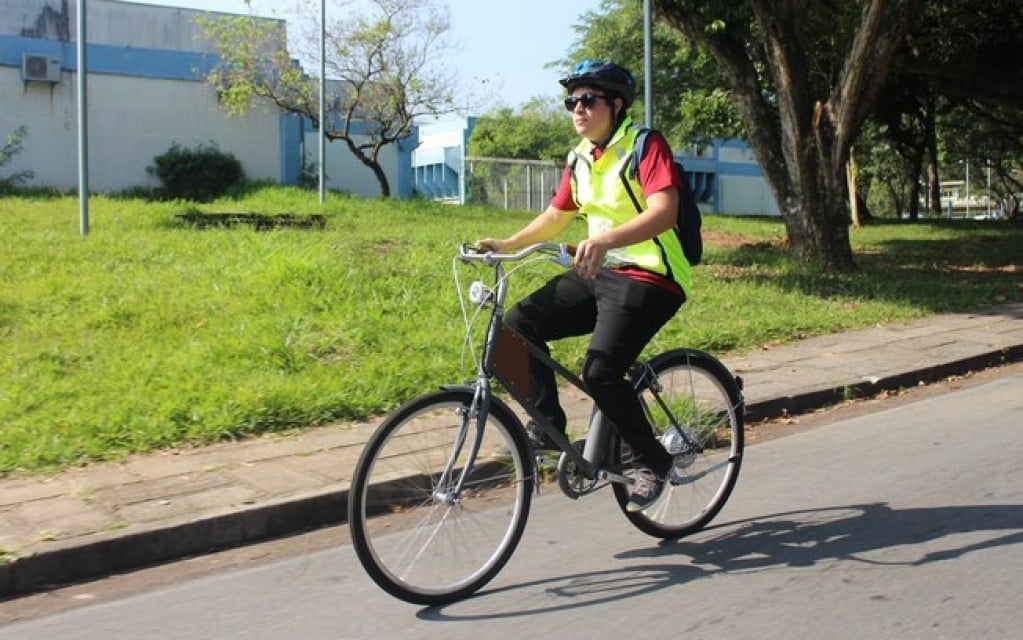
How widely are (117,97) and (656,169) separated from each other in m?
26.2

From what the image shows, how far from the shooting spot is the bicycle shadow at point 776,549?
3.90 meters

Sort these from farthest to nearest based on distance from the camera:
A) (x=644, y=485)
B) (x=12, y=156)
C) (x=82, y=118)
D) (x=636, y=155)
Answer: (x=12, y=156) < (x=82, y=118) < (x=644, y=485) < (x=636, y=155)

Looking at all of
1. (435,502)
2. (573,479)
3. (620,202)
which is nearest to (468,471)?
(435,502)

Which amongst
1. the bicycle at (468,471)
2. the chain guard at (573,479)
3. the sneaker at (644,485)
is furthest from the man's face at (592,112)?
the sneaker at (644,485)

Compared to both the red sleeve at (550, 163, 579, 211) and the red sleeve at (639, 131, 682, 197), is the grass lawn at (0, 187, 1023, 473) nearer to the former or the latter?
the red sleeve at (550, 163, 579, 211)

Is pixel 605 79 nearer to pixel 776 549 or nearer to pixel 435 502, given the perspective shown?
pixel 435 502

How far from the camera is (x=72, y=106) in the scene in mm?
26656

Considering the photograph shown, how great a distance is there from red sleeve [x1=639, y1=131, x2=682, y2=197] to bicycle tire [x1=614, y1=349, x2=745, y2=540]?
88 centimetres

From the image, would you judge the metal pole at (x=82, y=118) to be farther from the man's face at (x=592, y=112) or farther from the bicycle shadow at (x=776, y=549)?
the bicycle shadow at (x=776, y=549)

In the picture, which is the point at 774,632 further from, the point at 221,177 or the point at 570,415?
the point at 221,177

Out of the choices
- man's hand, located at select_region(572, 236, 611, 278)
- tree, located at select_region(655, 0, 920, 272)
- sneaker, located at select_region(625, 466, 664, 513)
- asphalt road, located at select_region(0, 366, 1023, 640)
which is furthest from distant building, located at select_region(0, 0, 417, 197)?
man's hand, located at select_region(572, 236, 611, 278)

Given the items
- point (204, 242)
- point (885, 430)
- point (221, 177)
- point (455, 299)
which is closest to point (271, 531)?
point (885, 430)

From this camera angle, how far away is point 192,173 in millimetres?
26859

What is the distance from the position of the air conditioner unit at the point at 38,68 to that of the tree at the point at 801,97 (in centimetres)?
1821
